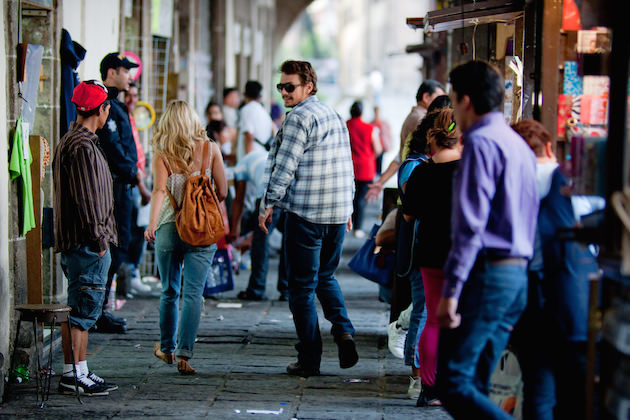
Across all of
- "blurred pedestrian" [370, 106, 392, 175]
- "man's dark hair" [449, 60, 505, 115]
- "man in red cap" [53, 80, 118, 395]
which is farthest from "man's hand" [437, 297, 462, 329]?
"blurred pedestrian" [370, 106, 392, 175]

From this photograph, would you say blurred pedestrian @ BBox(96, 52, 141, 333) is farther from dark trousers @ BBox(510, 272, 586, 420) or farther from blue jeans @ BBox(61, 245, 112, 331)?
dark trousers @ BBox(510, 272, 586, 420)

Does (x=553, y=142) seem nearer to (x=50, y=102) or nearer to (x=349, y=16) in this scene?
(x=50, y=102)

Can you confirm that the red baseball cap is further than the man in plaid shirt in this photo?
No

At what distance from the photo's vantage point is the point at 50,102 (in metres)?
7.20

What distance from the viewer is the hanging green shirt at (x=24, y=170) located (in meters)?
6.00

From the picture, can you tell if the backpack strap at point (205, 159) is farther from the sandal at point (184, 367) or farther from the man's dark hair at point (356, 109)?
the man's dark hair at point (356, 109)

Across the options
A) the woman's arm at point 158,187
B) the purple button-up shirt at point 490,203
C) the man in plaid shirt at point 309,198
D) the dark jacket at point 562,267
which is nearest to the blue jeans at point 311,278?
the man in plaid shirt at point 309,198

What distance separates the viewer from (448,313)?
396 cm

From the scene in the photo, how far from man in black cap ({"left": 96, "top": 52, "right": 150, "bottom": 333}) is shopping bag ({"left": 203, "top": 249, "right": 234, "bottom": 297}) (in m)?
0.80

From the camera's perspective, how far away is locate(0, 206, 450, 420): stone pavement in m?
5.48

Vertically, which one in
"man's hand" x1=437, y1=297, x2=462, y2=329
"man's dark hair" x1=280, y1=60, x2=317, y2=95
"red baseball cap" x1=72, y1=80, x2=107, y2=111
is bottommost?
"man's hand" x1=437, y1=297, x2=462, y2=329

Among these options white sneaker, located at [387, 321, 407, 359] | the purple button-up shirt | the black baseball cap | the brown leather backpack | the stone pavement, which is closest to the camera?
the purple button-up shirt

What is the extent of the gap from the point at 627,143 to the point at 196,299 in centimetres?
345

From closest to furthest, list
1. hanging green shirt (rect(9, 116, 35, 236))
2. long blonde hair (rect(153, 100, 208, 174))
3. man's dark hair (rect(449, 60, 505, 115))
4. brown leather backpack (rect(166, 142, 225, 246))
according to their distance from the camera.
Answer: man's dark hair (rect(449, 60, 505, 115)) < hanging green shirt (rect(9, 116, 35, 236)) < brown leather backpack (rect(166, 142, 225, 246)) < long blonde hair (rect(153, 100, 208, 174))
